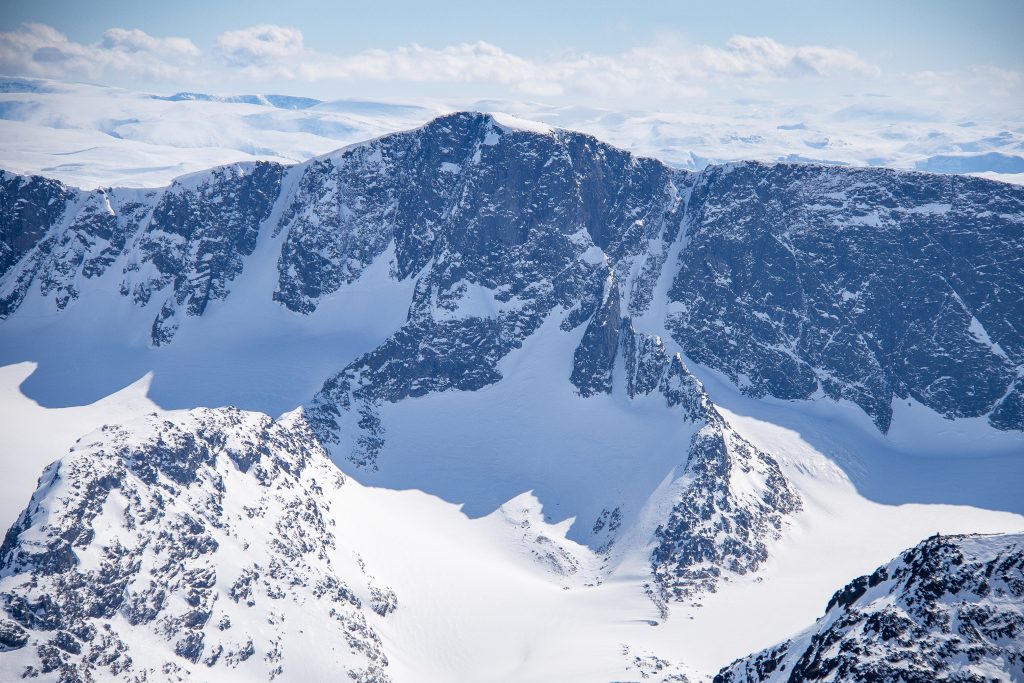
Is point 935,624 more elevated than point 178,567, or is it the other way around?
point 935,624

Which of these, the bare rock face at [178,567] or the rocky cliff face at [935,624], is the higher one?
the rocky cliff face at [935,624]

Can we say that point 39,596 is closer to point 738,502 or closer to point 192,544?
point 192,544

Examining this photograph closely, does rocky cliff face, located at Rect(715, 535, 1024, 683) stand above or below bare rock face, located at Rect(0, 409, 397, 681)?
above

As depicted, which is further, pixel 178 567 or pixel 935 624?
pixel 178 567

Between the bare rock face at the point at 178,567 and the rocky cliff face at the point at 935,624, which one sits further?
the bare rock face at the point at 178,567

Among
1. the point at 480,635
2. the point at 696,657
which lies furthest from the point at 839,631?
the point at 480,635
